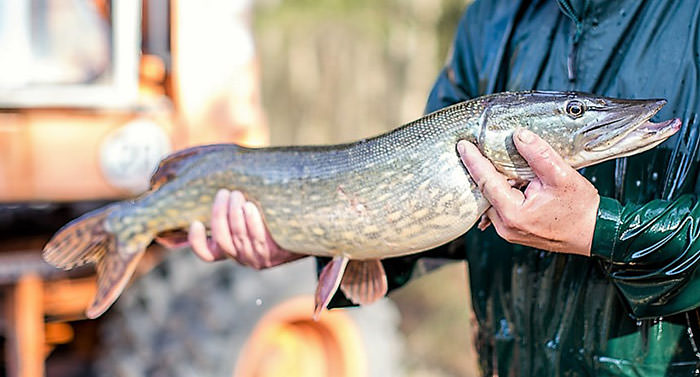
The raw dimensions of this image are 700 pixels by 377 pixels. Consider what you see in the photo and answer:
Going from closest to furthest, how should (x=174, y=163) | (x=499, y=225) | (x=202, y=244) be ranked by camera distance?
(x=499, y=225) → (x=202, y=244) → (x=174, y=163)

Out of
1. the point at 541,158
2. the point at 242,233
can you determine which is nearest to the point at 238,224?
the point at 242,233

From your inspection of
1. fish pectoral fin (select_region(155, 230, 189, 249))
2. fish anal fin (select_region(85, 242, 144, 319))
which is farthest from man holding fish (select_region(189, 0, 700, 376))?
fish anal fin (select_region(85, 242, 144, 319))

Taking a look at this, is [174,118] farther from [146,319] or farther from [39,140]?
[146,319]

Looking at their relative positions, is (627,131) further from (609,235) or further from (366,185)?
(366,185)

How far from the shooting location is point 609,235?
184cm

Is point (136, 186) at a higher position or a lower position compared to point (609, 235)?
lower

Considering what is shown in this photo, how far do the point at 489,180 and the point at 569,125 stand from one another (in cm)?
23

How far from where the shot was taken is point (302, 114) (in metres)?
10.5

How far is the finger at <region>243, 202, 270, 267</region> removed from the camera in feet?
8.04

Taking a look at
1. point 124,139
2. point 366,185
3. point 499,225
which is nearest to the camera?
point 499,225

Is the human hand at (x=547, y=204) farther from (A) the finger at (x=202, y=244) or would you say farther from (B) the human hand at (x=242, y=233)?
(A) the finger at (x=202, y=244)

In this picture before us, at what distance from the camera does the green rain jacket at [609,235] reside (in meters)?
1.86

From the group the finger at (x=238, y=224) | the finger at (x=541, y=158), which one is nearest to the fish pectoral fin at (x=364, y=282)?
the finger at (x=238, y=224)

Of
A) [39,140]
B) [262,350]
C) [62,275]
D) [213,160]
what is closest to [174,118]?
[39,140]
